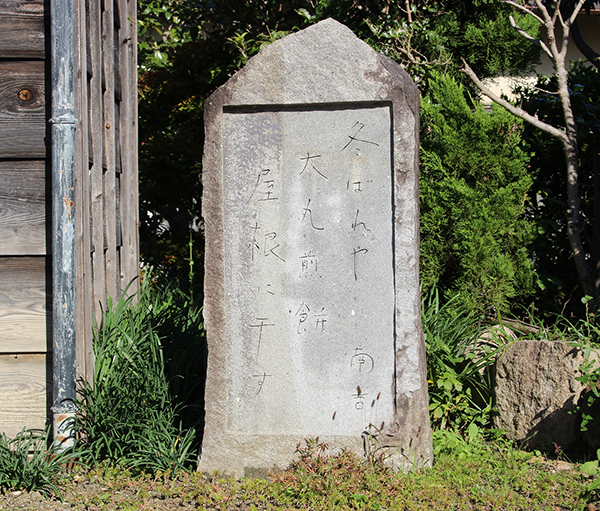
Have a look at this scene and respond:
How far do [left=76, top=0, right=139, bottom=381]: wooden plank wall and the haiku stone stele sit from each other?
643mm

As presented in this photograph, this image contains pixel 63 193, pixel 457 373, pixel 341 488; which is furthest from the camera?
pixel 457 373

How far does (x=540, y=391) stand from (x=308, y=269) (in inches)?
54.6

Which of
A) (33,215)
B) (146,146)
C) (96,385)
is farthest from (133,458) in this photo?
(146,146)

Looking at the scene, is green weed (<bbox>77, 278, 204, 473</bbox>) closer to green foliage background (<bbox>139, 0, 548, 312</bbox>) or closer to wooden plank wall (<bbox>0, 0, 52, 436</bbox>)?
wooden plank wall (<bbox>0, 0, 52, 436</bbox>)

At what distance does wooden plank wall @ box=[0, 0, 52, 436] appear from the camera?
293cm

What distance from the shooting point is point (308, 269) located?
2.82m

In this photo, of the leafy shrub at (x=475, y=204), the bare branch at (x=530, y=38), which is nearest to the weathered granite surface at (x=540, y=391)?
the leafy shrub at (x=475, y=204)

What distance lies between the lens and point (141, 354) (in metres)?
3.17

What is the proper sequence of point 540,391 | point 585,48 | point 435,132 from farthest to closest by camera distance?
point 585,48 < point 435,132 < point 540,391

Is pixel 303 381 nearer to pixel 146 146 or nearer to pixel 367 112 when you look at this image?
pixel 367 112

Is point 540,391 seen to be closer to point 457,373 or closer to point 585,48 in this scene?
point 457,373

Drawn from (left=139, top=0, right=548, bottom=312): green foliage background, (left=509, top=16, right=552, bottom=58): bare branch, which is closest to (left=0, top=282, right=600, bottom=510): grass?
(left=139, top=0, right=548, bottom=312): green foliage background

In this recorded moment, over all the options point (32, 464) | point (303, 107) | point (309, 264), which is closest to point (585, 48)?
point (303, 107)

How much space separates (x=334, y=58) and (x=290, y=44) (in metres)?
0.22
